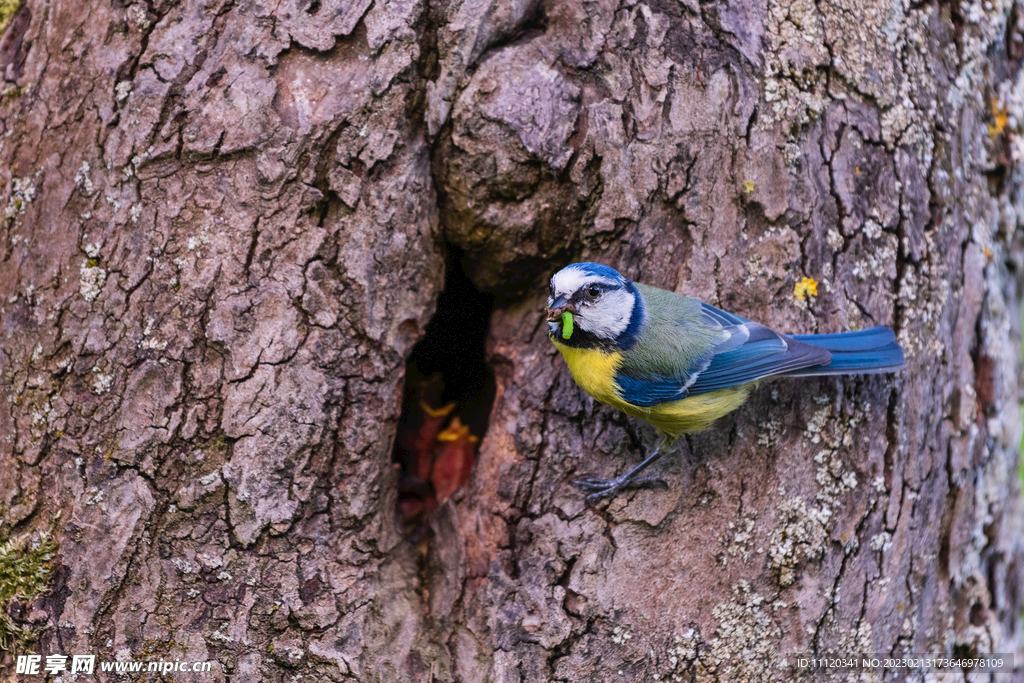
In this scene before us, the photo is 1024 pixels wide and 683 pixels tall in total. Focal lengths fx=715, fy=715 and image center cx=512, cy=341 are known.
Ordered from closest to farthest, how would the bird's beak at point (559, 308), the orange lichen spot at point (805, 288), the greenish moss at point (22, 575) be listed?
the greenish moss at point (22, 575) → the bird's beak at point (559, 308) → the orange lichen spot at point (805, 288)

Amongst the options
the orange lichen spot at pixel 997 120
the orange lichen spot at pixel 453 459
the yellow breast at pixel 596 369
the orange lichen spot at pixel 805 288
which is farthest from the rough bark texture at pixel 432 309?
the orange lichen spot at pixel 997 120

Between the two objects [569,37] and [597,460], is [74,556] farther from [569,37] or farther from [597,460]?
[569,37]

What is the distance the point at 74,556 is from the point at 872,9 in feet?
11.0

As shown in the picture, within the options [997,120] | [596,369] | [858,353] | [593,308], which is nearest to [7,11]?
[593,308]

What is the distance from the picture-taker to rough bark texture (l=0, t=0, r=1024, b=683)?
233 cm

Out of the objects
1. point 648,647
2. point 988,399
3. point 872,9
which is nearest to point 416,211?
point 648,647

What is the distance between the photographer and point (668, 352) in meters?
2.48

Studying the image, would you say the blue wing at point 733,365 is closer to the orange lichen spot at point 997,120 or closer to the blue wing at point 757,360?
the blue wing at point 757,360

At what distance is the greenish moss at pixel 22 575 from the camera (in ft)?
7.39

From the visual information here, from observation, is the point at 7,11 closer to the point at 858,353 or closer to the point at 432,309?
the point at 432,309

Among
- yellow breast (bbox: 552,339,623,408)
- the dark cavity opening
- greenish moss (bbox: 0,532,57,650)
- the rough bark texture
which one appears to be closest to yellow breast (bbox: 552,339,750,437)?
yellow breast (bbox: 552,339,623,408)

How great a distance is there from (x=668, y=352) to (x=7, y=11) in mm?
2696

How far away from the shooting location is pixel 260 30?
7.90ft

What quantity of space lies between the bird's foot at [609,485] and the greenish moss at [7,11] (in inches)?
104
